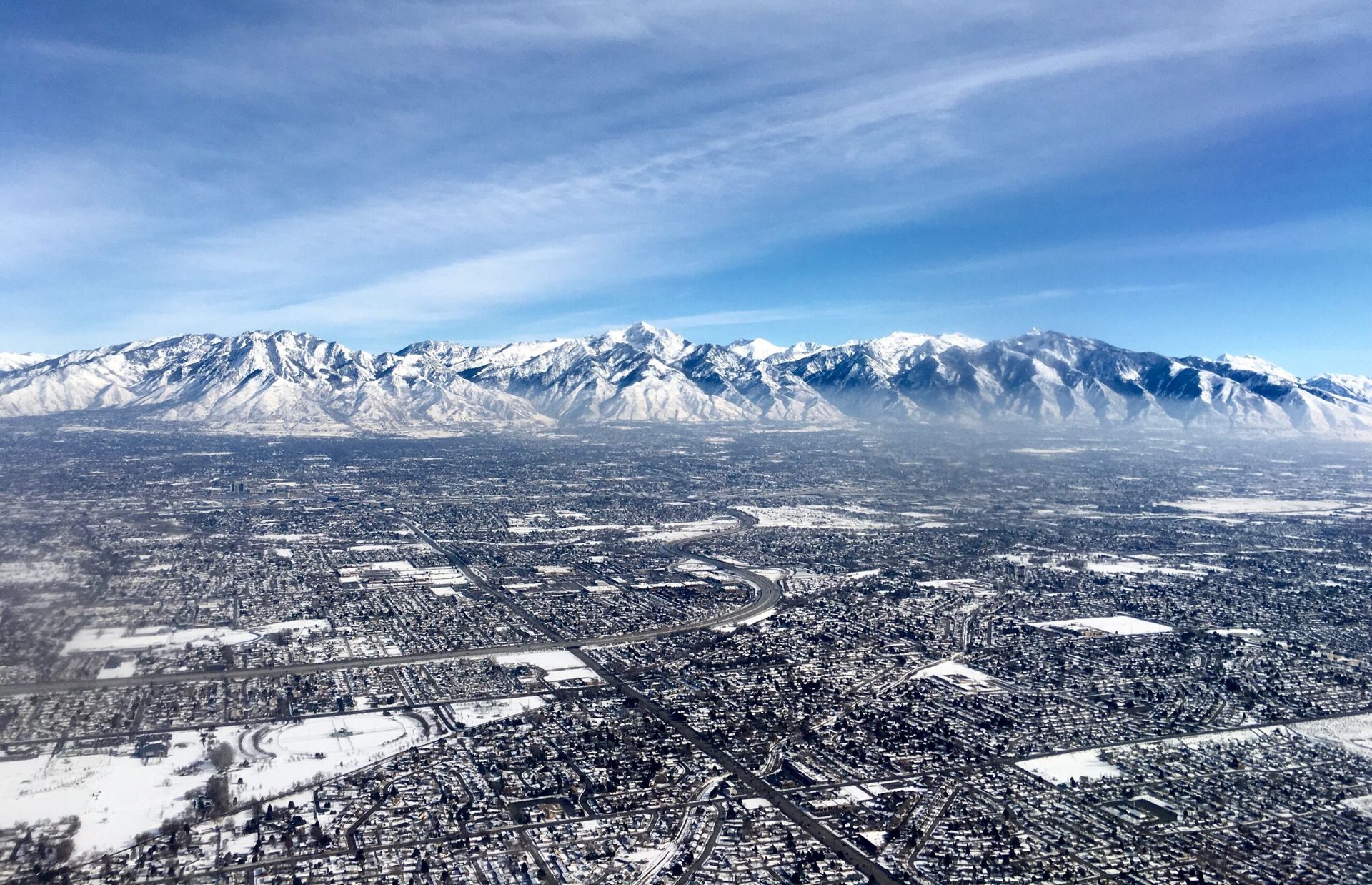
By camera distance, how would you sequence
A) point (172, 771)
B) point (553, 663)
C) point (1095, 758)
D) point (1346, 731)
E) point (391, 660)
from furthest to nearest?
point (391, 660) < point (553, 663) < point (1346, 731) < point (1095, 758) < point (172, 771)

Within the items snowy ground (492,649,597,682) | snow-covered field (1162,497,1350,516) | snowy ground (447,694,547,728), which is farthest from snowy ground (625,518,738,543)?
snow-covered field (1162,497,1350,516)

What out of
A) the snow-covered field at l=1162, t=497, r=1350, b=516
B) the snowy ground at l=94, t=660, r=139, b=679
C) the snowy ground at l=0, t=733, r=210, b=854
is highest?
the snow-covered field at l=1162, t=497, r=1350, b=516

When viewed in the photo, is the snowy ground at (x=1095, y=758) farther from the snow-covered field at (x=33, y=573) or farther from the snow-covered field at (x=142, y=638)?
the snow-covered field at (x=33, y=573)

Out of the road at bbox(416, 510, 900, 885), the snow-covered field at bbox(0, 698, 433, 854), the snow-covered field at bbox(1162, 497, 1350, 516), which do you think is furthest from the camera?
the snow-covered field at bbox(1162, 497, 1350, 516)

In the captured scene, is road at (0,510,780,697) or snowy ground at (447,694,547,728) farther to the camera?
road at (0,510,780,697)

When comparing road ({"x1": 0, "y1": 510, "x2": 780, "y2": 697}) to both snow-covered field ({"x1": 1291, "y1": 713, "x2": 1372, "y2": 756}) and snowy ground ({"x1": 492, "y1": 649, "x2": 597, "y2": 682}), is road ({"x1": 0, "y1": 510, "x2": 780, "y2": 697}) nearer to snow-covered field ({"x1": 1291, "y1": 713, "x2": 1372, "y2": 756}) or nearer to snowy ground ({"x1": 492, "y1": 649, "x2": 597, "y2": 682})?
snowy ground ({"x1": 492, "y1": 649, "x2": 597, "y2": 682})

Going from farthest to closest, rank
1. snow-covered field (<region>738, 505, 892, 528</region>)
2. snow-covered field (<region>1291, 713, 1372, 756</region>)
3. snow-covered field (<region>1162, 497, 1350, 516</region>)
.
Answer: snow-covered field (<region>1162, 497, 1350, 516</region>), snow-covered field (<region>738, 505, 892, 528</region>), snow-covered field (<region>1291, 713, 1372, 756</region>)

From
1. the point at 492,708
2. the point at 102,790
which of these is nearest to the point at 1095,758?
the point at 492,708

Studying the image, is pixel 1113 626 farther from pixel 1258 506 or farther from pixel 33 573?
pixel 1258 506

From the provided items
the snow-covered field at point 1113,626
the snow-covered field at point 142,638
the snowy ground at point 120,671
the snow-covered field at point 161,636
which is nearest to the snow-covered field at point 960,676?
the snow-covered field at point 1113,626
